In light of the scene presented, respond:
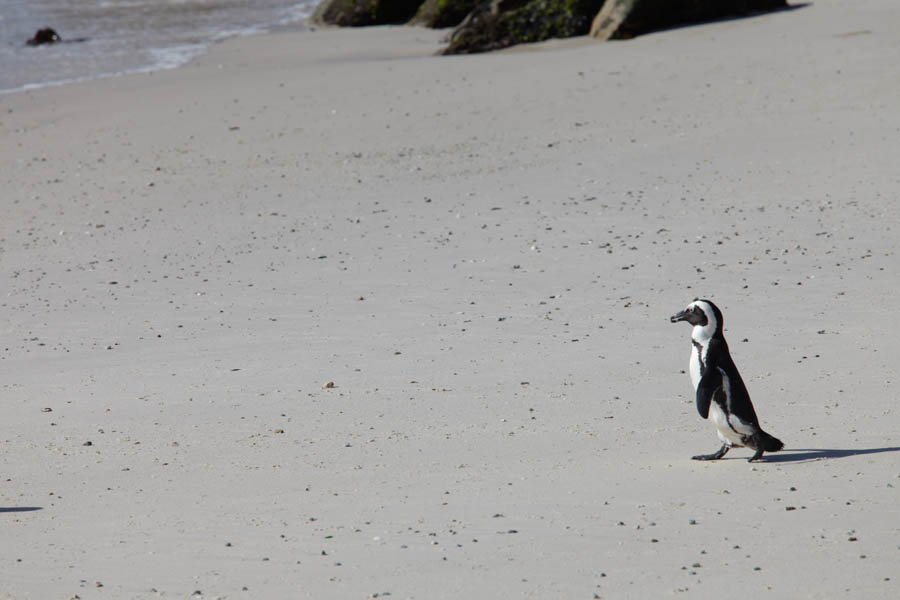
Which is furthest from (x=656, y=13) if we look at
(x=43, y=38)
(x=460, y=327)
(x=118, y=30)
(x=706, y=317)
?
(x=118, y=30)

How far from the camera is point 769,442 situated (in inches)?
203

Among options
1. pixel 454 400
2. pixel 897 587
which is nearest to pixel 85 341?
pixel 454 400

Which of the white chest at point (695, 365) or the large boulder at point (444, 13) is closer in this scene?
the white chest at point (695, 365)

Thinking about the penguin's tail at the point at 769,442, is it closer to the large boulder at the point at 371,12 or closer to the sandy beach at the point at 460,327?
the sandy beach at the point at 460,327

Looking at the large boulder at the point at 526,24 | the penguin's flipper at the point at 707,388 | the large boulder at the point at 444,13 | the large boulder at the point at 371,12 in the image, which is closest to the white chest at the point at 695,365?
the penguin's flipper at the point at 707,388

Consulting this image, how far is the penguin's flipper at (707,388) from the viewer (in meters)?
5.32

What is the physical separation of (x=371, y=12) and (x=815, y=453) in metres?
21.9

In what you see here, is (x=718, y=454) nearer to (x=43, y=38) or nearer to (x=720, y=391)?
(x=720, y=391)

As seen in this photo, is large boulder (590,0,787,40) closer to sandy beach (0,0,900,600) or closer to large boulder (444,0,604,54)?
large boulder (444,0,604,54)

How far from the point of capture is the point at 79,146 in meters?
13.9

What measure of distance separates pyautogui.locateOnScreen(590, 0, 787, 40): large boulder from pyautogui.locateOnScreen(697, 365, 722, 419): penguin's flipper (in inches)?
535

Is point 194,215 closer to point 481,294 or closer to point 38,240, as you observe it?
point 38,240

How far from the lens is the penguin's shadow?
5105mm

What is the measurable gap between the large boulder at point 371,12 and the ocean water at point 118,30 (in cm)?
114
